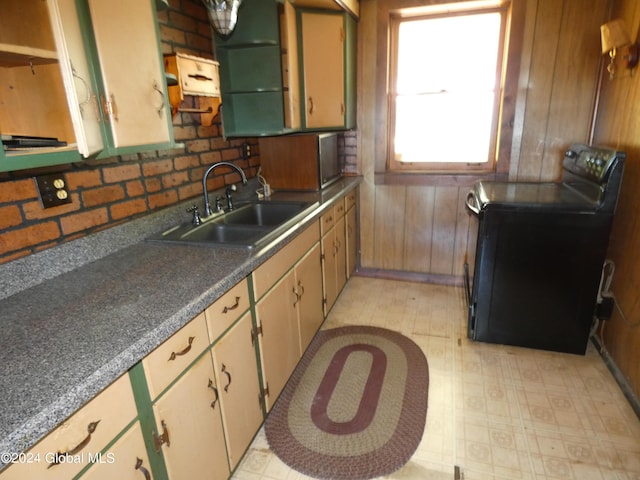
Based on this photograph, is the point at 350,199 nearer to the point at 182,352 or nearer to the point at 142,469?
the point at 182,352

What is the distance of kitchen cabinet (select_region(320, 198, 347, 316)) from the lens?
254 centimetres

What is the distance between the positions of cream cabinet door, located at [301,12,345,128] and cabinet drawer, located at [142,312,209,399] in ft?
5.86

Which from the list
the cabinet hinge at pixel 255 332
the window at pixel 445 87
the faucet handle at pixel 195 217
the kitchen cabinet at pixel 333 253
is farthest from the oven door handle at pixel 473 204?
the faucet handle at pixel 195 217

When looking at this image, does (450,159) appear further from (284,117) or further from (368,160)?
(284,117)

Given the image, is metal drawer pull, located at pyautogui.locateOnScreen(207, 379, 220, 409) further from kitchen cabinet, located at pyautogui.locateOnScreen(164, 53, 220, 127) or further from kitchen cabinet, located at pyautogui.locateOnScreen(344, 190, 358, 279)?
kitchen cabinet, located at pyautogui.locateOnScreen(344, 190, 358, 279)

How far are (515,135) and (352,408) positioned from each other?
226 cm

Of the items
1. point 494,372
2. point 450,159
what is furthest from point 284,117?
point 494,372

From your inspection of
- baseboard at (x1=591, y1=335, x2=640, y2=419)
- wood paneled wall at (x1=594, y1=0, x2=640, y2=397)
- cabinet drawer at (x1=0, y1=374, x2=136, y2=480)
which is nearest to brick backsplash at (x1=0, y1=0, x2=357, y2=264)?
cabinet drawer at (x1=0, y1=374, x2=136, y2=480)

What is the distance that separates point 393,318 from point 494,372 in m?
0.79

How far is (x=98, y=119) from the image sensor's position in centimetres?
121

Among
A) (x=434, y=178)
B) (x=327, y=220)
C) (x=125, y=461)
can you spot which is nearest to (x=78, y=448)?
(x=125, y=461)

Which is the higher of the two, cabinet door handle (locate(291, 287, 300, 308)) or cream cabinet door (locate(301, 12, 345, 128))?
cream cabinet door (locate(301, 12, 345, 128))

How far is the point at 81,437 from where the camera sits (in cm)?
82

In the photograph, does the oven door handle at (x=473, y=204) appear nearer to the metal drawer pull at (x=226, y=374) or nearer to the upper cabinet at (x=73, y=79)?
the metal drawer pull at (x=226, y=374)
